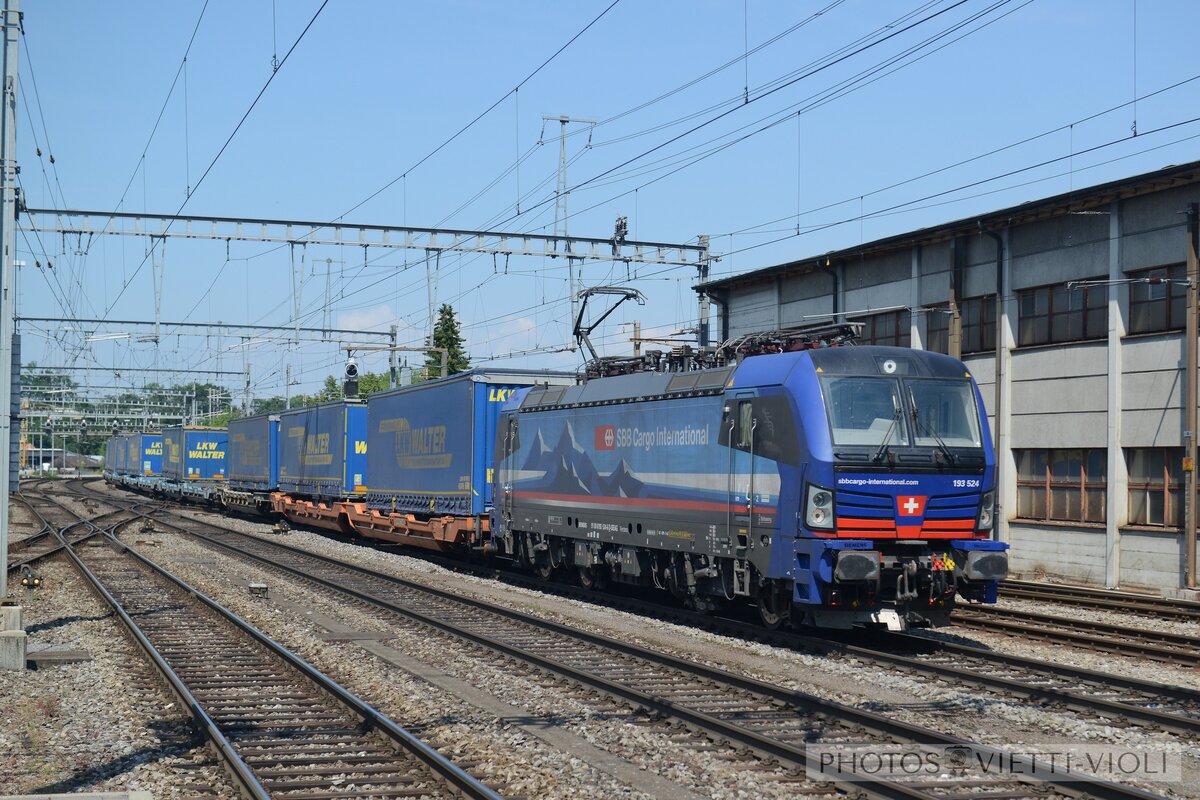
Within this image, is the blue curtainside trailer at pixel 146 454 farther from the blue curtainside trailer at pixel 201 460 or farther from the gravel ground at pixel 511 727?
the gravel ground at pixel 511 727

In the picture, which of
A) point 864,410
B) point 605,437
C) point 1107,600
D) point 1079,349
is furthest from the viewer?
point 1079,349

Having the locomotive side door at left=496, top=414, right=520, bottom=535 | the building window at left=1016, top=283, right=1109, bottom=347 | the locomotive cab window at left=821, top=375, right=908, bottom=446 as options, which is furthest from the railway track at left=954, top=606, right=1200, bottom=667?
the building window at left=1016, top=283, right=1109, bottom=347

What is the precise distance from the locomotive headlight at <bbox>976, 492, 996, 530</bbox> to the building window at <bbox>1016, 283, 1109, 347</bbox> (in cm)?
1163

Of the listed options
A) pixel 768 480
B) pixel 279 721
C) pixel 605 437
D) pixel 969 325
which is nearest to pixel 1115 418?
pixel 969 325

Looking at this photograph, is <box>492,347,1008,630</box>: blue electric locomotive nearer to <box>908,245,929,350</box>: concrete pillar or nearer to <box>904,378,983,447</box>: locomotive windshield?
<box>904,378,983,447</box>: locomotive windshield

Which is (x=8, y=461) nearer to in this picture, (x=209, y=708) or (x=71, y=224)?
(x=209, y=708)

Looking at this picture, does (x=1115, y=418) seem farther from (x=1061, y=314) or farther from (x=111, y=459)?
(x=111, y=459)

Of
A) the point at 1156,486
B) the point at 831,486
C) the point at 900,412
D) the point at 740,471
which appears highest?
the point at 900,412

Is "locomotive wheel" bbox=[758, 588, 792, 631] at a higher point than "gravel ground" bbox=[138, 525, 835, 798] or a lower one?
higher

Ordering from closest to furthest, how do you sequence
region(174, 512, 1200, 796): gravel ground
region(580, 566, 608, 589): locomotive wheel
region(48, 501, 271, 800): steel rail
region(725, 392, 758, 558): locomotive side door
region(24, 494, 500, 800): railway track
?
region(48, 501, 271, 800): steel rail
region(24, 494, 500, 800): railway track
region(174, 512, 1200, 796): gravel ground
region(725, 392, 758, 558): locomotive side door
region(580, 566, 608, 589): locomotive wheel

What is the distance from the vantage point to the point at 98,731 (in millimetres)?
10203

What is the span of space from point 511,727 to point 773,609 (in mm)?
5750

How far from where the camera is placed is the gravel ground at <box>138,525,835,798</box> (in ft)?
27.6

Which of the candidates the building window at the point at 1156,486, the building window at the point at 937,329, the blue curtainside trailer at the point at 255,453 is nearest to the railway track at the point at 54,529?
the blue curtainside trailer at the point at 255,453
